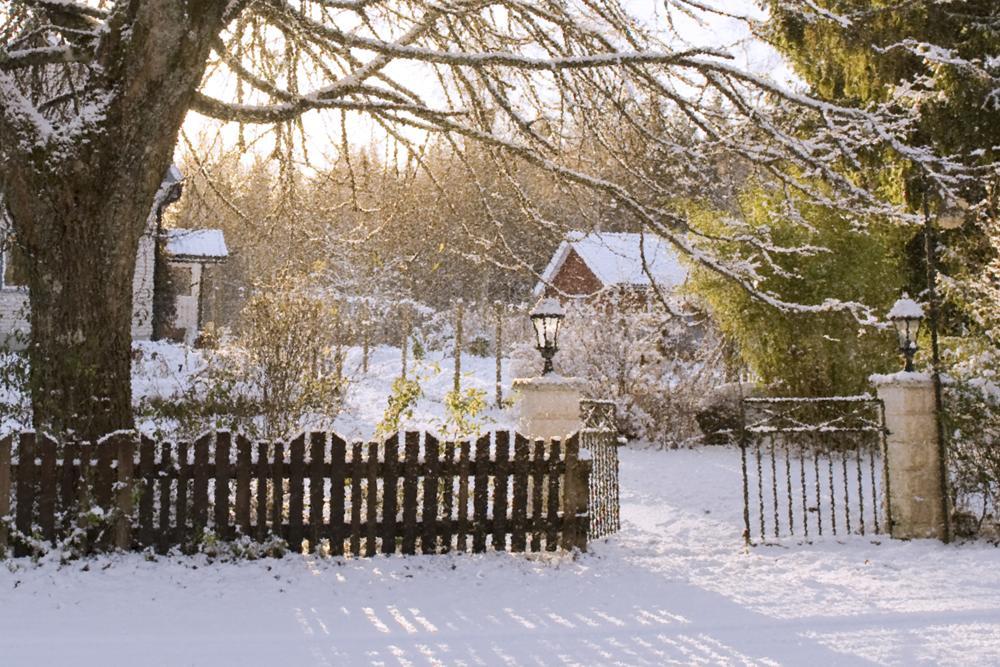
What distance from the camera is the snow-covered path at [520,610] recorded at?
4.58 metres

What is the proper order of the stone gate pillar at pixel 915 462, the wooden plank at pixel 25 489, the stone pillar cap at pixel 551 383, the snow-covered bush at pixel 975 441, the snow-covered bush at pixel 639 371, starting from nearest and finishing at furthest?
the wooden plank at pixel 25 489, the snow-covered bush at pixel 975 441, the stone gate pillar at pixel 915 462, the stone pillar cap at pixel 551 383, the snow-covered bush at pixel 639 371

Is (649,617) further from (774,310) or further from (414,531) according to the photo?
(774,310)

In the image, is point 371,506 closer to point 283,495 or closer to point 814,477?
point 283,495

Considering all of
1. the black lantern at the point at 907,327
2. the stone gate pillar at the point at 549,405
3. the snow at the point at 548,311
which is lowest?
the stone gate pillar at the point at 549,405

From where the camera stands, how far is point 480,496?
6.77m

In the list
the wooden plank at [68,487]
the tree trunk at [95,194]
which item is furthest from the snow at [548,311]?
the wooden plank at [68,487]

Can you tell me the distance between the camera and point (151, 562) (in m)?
6.10

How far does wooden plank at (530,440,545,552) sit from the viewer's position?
6.81 m

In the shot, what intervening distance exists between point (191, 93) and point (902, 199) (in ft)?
37.1

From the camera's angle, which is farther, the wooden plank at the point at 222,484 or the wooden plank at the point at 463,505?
the wooden plank at the point at 463,505

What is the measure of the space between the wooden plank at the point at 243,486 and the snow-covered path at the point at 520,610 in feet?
1.13

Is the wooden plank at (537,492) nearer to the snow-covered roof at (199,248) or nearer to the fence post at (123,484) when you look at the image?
the fence post at (123,484)

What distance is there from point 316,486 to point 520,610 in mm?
2008

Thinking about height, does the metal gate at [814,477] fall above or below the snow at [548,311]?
below
